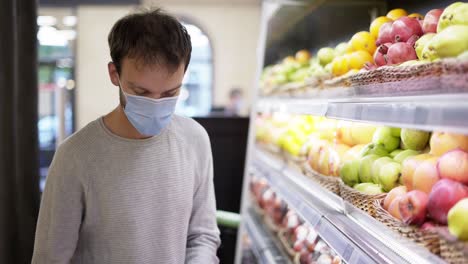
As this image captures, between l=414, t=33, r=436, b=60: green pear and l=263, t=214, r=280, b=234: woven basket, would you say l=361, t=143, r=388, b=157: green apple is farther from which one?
l=263, t=214, r=280, b=234: woven basket

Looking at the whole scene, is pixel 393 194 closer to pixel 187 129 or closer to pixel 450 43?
pixel 450 43

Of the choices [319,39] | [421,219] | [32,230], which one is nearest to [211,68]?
[319,39]

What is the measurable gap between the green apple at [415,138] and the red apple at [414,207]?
0.26m

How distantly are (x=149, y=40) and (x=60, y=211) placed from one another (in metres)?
0.48

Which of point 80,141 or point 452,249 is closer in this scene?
point 452,249

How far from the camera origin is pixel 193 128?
4.51 feet

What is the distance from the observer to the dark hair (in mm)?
1136

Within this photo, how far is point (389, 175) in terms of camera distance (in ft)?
4.28

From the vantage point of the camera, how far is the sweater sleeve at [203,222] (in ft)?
4.50

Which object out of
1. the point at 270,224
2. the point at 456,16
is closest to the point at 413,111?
the point at 456,16

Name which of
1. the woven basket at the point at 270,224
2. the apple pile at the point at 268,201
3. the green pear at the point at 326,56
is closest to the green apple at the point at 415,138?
the green pear at the point at 326,56

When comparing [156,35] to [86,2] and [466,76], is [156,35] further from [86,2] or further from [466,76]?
[86,2]

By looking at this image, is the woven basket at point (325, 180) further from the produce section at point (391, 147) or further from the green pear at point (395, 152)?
the green pear at point (395, 152)

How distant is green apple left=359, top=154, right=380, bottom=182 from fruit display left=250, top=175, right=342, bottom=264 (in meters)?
0.32
